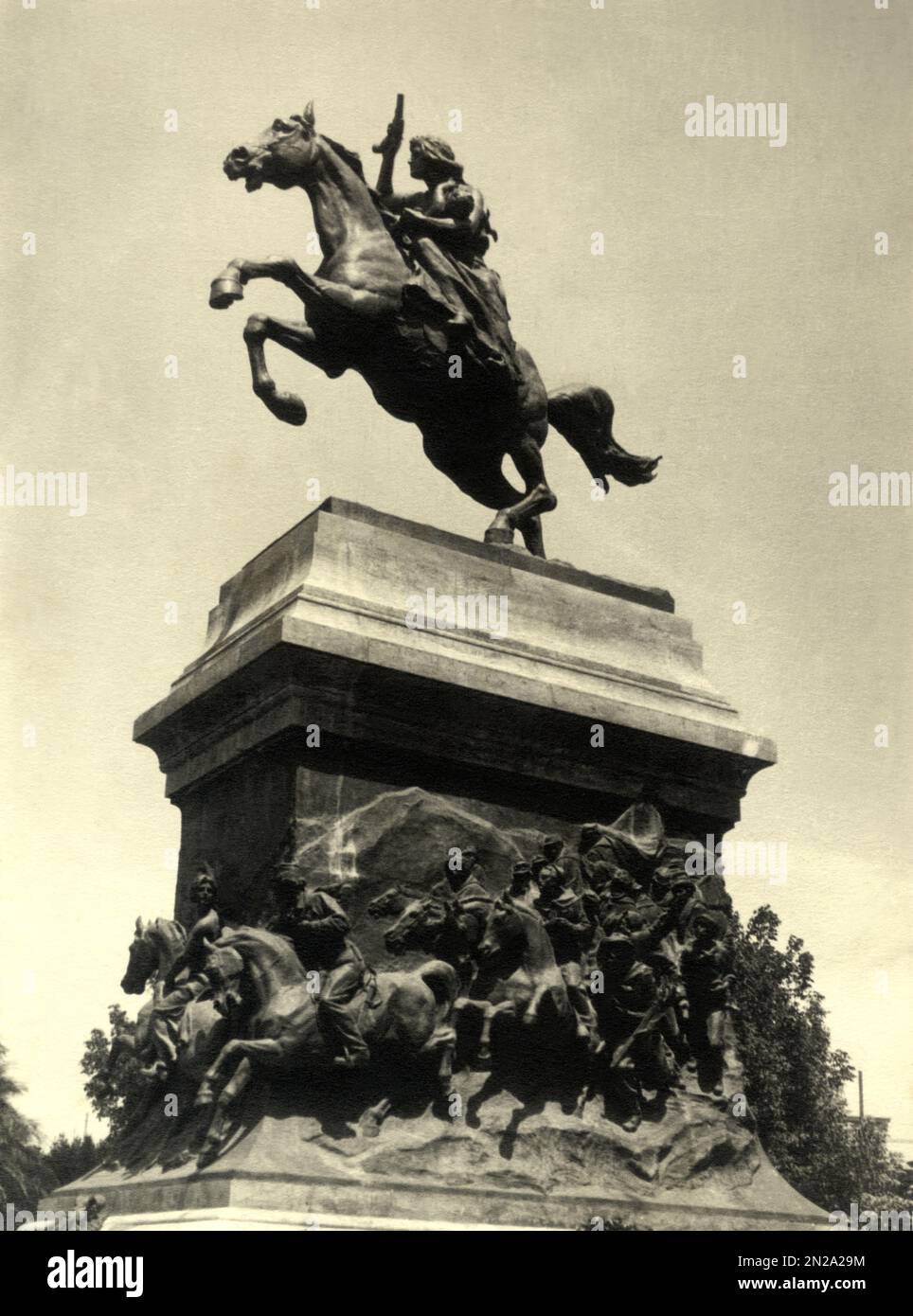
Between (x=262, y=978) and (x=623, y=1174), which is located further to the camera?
(x=623, y=1174)

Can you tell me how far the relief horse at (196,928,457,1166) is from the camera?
30.7ft

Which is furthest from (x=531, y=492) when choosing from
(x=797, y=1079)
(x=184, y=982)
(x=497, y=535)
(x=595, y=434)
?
(x=797, y=1079)

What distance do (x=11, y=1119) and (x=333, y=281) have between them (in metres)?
38.1

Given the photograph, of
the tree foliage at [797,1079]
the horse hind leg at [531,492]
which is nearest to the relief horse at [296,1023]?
the horse hind leg at [531,492]

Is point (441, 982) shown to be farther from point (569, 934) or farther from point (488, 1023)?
point (569, 934)

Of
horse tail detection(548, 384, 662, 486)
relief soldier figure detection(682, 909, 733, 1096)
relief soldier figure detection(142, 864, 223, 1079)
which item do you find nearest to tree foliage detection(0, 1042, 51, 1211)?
horse tail detection(548, 384, 662, 486)

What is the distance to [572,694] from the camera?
37.1ft

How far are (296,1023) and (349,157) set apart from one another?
273 inches

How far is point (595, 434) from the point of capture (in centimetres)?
1392

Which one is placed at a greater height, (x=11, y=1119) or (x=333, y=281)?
(x=333, y=281)
